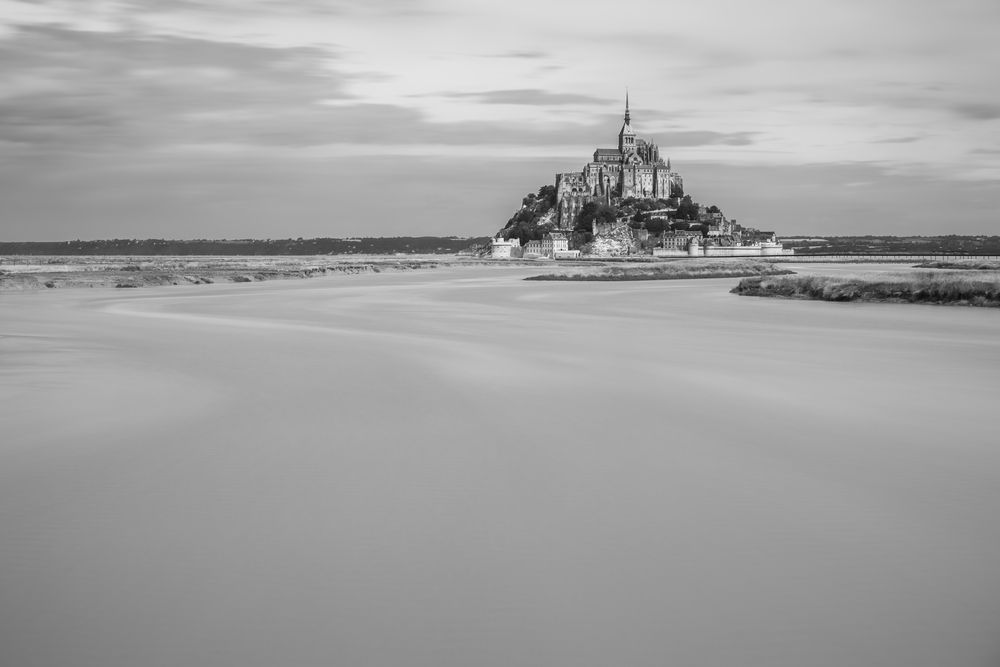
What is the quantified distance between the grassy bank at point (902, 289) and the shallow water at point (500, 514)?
14337mm

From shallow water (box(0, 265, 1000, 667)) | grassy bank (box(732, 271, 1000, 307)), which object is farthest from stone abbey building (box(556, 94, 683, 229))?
shallow water (box(0, 265, 1000, 667))

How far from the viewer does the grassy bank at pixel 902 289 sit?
86.4 ft

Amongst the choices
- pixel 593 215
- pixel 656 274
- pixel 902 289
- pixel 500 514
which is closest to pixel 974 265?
pixel 656 274

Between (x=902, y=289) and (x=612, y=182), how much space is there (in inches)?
4810

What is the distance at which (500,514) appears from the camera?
5.82 metres

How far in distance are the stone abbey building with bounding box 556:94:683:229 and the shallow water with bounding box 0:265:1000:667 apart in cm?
13414

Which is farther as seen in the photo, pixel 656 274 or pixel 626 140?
pixel 626 140

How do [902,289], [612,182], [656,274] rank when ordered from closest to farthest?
[902,289], [656,274], [612,182]

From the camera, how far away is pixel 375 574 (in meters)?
4.71

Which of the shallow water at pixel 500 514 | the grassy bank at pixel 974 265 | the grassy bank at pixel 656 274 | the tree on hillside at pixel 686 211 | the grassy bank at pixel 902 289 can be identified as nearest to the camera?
the shallow water at pixel 500 514

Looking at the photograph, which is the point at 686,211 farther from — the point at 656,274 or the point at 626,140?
the point at 656,274

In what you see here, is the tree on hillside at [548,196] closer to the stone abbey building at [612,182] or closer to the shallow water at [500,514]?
the stone abbey building at [612,182]

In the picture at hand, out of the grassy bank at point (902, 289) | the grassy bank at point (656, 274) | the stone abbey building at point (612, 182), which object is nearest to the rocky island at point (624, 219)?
the stone abbey building at point (612, 182)

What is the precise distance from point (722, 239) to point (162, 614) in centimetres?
13442
